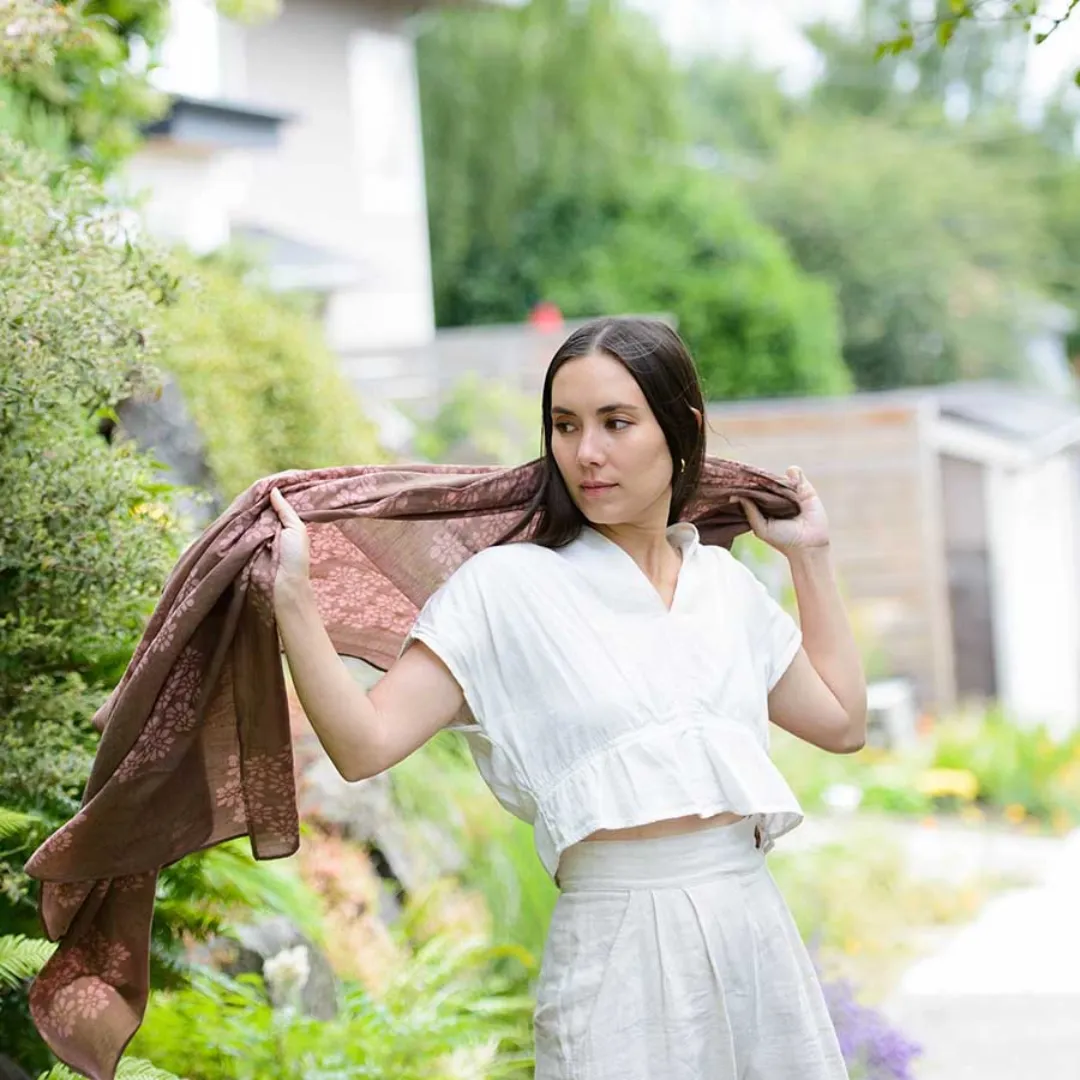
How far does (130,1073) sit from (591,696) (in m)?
1.19

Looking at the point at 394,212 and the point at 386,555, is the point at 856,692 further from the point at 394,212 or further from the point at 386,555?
the point at 394,212

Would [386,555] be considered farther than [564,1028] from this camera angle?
Yes

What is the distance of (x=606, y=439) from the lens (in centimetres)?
279

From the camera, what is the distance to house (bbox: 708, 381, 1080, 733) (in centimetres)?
1397

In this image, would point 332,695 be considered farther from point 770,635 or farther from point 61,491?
point 61,491

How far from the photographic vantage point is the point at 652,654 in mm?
2820

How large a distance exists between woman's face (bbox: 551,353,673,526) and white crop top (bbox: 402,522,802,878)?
112mm

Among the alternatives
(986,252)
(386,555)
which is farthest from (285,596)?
(986,252)

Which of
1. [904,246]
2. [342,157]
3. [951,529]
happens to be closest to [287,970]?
[951,529]

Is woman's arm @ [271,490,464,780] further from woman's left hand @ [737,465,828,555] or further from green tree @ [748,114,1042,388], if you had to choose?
green tree @ [748,114,1042,388]

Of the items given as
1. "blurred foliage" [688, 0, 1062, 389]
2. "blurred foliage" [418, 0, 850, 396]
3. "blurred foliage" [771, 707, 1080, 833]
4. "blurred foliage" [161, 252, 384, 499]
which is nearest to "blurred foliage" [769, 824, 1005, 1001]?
"blurred foliage" [771, 707, 1080, 833]

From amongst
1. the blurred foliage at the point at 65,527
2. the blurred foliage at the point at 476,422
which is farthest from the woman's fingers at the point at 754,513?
the blurred foliage at the point at 476,422

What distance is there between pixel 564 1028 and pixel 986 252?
127ft

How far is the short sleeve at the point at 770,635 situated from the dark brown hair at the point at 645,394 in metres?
0.22
